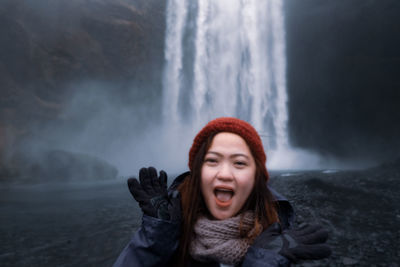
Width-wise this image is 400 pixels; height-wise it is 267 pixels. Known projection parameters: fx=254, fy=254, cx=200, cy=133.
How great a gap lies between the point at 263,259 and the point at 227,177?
456 mm

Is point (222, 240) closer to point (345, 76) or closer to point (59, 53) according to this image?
point (59, 53)

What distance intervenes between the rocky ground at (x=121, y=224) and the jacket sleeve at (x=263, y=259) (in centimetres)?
303

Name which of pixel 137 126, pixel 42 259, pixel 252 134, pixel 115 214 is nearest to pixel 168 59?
pixel 137 126

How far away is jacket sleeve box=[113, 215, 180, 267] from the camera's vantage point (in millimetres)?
1317

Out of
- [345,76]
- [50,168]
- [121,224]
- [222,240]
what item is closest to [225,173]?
[222,240]

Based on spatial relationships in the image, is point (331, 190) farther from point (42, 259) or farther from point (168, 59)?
point (168, 59)

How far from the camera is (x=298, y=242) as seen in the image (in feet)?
3.88

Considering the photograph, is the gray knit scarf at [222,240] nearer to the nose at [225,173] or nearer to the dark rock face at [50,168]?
the nose at [225,173]

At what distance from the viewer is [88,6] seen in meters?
19.4

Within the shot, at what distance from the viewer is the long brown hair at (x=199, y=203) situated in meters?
1.42

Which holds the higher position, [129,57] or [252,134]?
[129,57]

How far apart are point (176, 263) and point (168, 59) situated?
925 inches

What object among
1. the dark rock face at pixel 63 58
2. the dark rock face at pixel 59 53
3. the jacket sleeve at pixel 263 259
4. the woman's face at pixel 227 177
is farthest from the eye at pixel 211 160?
the dark rock face at pixel 59 53

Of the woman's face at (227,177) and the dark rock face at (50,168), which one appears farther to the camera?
the dark rock face at (50,168)
